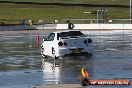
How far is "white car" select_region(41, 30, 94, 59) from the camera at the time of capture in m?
26.5

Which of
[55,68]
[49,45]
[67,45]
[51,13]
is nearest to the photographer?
[55,68]

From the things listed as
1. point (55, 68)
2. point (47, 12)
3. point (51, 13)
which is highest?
point (47, 12)

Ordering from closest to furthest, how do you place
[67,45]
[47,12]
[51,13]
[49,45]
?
[67,45], [49,45], [51,13], [47,12]

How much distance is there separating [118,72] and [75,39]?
22.9 ft

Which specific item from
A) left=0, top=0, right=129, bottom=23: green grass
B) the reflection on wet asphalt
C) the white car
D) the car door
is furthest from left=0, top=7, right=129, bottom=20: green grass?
the white car

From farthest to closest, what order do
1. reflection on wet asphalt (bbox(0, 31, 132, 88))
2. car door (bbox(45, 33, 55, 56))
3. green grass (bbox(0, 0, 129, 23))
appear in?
green grass (bbox(0, 0, 129, 23)), car door (bbox(45, 33, 55, 56)), reflection on wet asphalt (bbox(0, 31, 132, 88))

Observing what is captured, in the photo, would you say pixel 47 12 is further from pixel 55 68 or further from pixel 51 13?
pixel 55 68

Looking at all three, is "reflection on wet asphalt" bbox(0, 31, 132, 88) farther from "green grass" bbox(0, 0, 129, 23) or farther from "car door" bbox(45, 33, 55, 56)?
"green grass" bbox(0, 0, 129, 23)

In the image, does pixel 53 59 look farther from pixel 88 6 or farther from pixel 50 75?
pixel 88 6

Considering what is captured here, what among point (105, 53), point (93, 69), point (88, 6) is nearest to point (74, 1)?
point (88, 6)

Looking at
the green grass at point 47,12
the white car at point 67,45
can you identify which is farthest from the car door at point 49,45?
the green grass at point 47,12

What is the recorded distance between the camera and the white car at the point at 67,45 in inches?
1044

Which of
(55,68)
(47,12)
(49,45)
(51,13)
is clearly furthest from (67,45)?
(47,12)

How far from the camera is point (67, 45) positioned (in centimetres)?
2662
